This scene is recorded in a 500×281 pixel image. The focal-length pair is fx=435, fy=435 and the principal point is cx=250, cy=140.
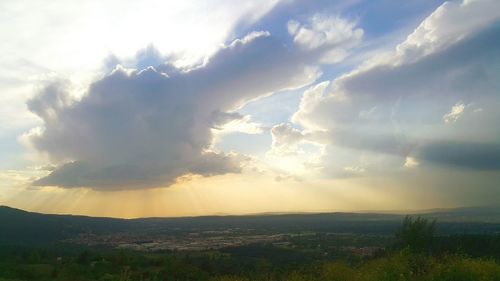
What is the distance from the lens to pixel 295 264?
69.4 metres

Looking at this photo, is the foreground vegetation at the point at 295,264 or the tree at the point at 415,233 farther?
the tree at the point at 415,233

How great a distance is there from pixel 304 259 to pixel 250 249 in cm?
2692

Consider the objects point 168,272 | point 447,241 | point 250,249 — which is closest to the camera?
point 168,272

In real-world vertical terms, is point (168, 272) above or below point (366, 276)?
below

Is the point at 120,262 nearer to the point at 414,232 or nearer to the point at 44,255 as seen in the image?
the point at 44,255

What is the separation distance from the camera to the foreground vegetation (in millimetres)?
17516

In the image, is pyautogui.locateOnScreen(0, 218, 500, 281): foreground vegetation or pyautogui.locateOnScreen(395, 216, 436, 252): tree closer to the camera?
pyautogui.locateOnScreen(0, 218, 500, 281): foreground vegetation

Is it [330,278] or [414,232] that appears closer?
[330,278]

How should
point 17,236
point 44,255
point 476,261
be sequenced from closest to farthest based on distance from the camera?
point 476,261, point 44,255, point 17,236

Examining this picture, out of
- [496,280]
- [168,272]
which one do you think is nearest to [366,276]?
[496,280]

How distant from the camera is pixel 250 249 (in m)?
A: 137

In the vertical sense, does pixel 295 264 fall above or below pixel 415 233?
below

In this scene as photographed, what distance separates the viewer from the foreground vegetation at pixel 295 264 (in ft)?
57.5

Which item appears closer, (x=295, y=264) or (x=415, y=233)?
(x=415, y=233)
